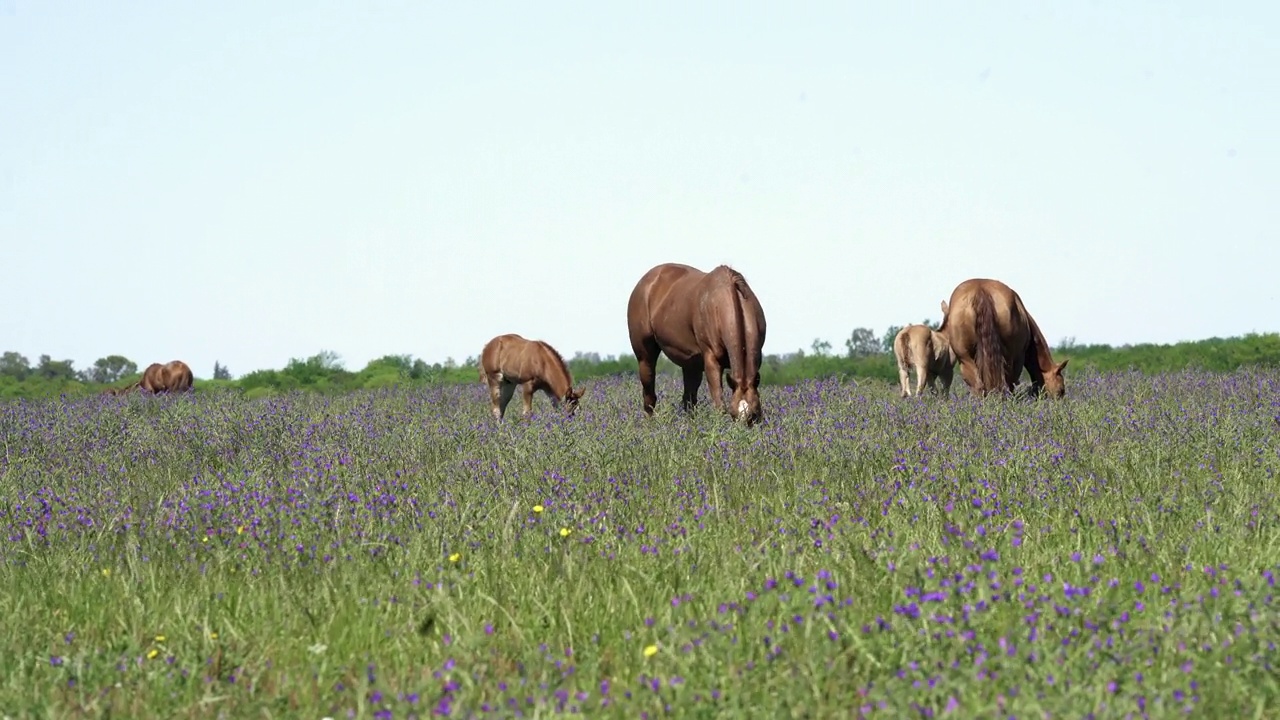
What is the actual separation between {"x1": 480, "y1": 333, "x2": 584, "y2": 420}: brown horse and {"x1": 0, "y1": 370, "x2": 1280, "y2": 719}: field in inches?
243

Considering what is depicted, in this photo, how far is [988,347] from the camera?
516 inches

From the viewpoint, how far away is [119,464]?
8555 millimetres

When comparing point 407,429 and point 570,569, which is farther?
point 407,429

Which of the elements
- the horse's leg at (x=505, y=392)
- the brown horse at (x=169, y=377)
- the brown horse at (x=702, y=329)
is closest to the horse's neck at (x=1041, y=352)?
the brown horse at (x=702, y=329)

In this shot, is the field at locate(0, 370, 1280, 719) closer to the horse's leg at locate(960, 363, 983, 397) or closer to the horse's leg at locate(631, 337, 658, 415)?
the horse's leg at locate(631, 337, 658, 415)

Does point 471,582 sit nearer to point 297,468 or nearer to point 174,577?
point 174,577

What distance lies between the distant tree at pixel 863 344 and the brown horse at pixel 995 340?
31.8ft

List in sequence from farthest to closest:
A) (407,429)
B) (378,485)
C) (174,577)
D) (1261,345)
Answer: (1261,345)
(407,429)
(378,485)
(174,577)

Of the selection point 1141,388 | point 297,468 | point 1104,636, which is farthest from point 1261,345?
point 1104,636

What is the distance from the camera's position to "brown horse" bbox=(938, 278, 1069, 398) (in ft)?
43.0

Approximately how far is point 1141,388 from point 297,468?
9.88m

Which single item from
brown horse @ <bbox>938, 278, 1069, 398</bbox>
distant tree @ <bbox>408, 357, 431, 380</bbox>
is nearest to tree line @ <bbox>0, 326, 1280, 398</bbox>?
distant tree @ <bbox>408, 357, 431, 380</bbox>

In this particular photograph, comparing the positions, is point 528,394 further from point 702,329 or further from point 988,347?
point 988,347

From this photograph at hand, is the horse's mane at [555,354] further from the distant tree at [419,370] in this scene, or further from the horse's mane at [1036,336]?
the distant tree at [419,370]
